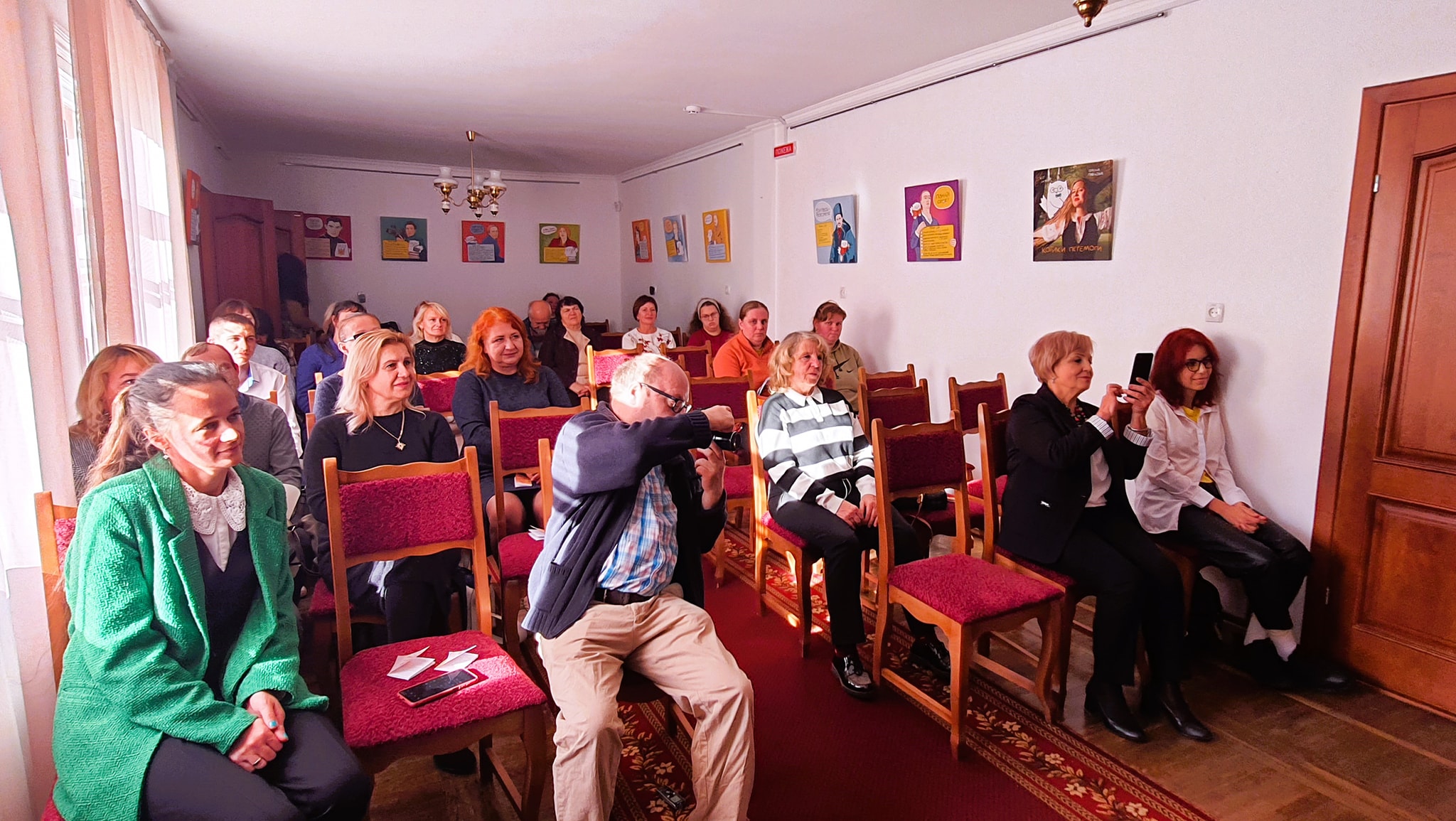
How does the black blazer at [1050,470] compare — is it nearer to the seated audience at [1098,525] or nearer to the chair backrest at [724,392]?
the seated audience at [1098,525]

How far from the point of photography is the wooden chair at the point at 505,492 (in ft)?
8.46

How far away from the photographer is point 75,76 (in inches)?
97.7

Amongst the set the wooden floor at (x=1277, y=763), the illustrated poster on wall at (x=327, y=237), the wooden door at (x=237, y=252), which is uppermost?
the illustrated poster on wall at (x=327, y=237)

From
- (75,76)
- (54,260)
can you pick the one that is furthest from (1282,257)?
(75,76)

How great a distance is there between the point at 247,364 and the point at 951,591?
10.7 feet

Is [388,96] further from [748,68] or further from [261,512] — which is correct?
[261,512]

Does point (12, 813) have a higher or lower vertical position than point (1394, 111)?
lower

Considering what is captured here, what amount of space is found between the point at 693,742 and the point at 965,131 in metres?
4.00

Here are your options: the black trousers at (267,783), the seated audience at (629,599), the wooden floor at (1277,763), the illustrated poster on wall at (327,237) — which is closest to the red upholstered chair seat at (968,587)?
the wooden floor at (1277,763)

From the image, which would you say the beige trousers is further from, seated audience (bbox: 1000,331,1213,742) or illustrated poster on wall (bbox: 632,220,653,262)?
illustrated poster on wall (bbox: 632,220,653,262)

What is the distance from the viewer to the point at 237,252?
5.93 metres

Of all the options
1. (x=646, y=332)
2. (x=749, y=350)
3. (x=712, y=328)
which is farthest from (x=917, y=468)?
(x=646, y=332)

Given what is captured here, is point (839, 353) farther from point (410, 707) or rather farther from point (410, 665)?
point (410, 707)

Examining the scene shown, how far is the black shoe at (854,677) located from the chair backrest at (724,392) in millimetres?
1535
